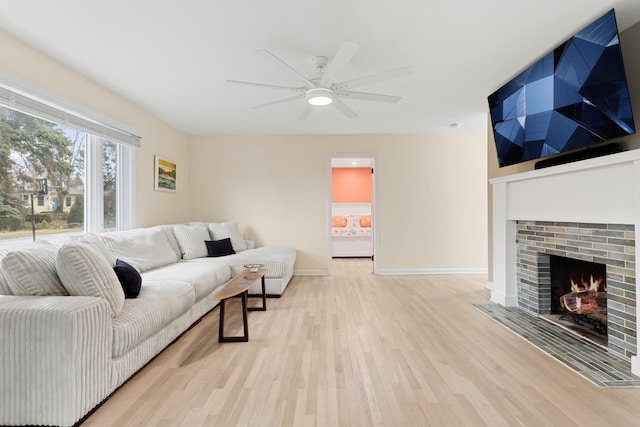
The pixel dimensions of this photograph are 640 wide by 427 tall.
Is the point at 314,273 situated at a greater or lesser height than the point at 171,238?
lesser

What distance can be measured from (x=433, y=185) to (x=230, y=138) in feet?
12.1

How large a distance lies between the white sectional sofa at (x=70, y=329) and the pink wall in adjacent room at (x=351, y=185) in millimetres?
5486

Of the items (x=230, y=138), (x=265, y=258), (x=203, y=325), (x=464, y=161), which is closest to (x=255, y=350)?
(x=203, y=325)

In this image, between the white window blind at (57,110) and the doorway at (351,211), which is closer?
the white window blind at (57,110)

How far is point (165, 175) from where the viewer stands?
14.7 feet

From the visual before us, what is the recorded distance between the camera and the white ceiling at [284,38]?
6.51 feet

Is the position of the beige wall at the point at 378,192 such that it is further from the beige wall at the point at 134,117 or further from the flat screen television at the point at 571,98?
the flat screen television at the point at 571,98

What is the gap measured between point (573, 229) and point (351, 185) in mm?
5399

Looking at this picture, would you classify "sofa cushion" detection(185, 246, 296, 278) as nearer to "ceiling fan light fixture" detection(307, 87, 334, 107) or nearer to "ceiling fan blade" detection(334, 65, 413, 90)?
"ceiling fan light fixture" detection(307, 87, 334, 107)

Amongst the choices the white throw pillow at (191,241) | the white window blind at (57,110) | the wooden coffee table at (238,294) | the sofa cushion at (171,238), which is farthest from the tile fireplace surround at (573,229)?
the white window blind at (57,110)

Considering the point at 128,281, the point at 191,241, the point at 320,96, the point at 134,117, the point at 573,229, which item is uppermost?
the point at 134,117

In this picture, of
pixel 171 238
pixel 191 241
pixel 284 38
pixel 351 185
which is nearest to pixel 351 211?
pixel 351 185

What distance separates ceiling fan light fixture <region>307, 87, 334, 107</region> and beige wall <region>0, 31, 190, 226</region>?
226cm

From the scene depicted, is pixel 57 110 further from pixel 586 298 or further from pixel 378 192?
pixel 586 298
